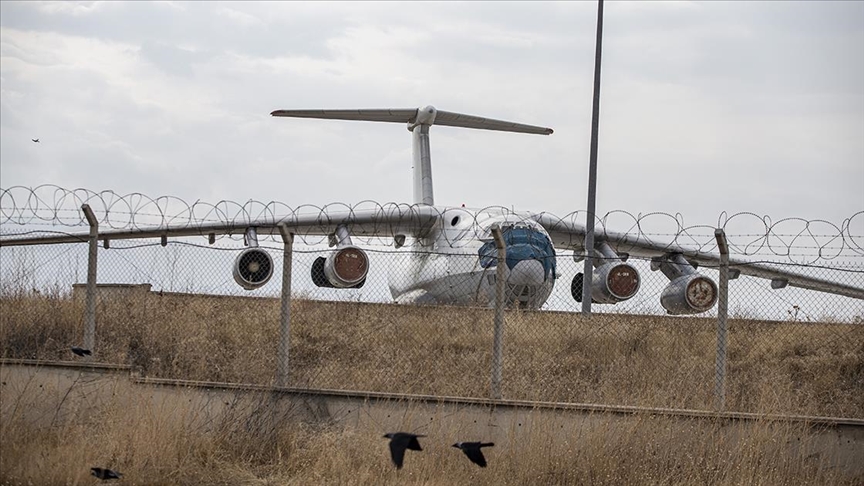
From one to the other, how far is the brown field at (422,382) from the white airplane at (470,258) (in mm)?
2652

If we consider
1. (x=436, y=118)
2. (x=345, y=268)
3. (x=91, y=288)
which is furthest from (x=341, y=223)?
(x=91, y=288)

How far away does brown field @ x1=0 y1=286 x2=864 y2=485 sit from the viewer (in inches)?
280

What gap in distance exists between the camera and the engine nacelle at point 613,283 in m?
18.3

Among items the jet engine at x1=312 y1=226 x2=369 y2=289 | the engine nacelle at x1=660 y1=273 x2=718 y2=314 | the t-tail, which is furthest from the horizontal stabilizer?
the engine nacelle at x1=660 y1=273 x2=718 y2=314

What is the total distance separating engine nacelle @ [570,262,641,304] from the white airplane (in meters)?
0.02

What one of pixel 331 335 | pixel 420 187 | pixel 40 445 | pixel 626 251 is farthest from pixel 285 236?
pixel 420 187

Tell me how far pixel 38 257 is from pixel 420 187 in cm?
1521

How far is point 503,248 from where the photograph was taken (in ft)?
26.1

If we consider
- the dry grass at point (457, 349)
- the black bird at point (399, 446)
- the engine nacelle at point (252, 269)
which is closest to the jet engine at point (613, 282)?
the dry grass at point (457, 349)

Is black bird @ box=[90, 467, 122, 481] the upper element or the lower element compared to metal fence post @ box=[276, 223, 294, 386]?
lower

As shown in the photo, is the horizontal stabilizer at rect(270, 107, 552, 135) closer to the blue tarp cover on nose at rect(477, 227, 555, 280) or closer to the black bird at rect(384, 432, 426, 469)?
the blue tarp cover on nose at rect(477, 227, 555, 280)

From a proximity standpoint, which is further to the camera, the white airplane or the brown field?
the white airplane

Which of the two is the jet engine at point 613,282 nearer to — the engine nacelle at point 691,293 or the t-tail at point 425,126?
the engine nacelle at point 691,293

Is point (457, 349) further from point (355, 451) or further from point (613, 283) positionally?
point (613, 283)
